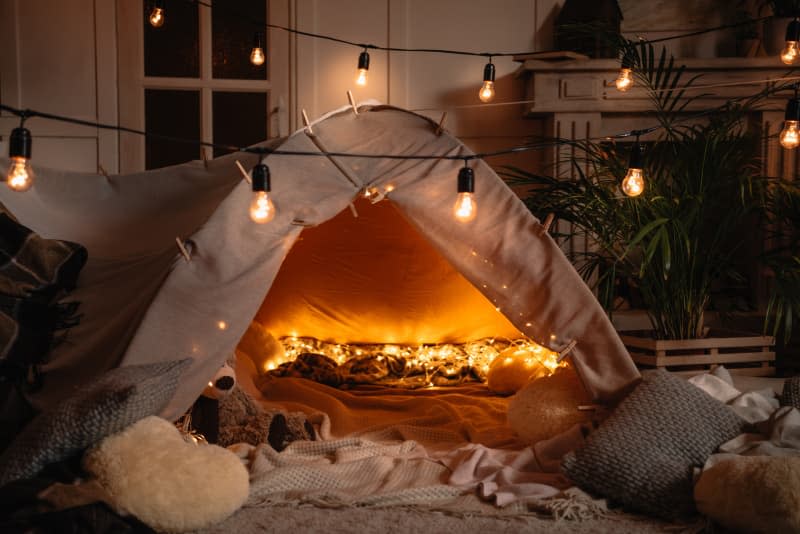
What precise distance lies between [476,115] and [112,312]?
7.98ft

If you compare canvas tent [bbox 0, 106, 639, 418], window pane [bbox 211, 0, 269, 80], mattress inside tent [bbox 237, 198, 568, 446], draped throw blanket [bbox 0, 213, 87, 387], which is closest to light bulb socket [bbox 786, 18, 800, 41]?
canvas tent [bbox 0, 106, 639, 418]

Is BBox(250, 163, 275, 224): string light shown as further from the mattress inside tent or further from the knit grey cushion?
the knit grey cushion

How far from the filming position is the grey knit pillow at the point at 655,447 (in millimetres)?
2078

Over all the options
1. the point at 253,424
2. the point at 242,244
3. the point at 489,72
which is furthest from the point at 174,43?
the point at 253,424

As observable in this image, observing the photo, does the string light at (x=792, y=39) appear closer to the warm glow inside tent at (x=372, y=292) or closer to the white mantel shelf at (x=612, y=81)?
the white mantel shelf at (x=612, y=81)

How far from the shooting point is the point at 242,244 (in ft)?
7.73

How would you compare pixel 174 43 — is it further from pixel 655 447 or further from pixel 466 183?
pixel 655 447

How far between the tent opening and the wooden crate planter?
1.98 ft

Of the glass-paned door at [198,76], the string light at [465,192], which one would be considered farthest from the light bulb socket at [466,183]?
the glass-paned door at [198,76]

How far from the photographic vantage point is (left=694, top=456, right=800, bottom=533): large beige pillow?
1809 millimetres

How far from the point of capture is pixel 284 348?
3.74m

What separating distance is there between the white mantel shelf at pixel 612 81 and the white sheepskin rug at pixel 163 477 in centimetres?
260

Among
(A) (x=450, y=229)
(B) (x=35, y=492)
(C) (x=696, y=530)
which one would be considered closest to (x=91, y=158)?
(A) (x=450, y=229)

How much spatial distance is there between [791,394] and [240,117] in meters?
3.00
